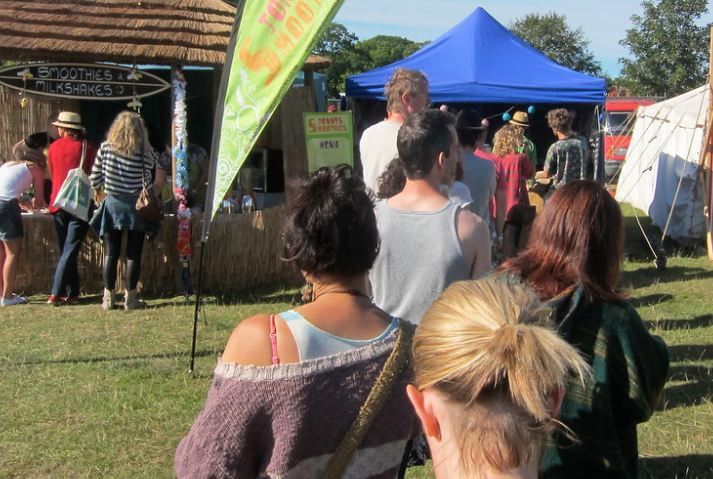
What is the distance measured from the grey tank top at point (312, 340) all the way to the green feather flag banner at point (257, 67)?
2220mm

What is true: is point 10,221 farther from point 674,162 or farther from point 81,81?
point 674,162

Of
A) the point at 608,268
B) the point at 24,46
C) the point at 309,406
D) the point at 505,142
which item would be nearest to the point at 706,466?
the point at 608,268

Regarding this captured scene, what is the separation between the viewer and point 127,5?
31.4 ft

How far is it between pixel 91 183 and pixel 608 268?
19.6 ft

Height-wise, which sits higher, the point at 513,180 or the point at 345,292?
the point at 513,180

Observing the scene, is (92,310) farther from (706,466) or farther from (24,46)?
(706,466)

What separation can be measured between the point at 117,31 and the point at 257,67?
5382mm

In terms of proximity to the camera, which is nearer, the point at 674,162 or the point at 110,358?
the point at 110,358

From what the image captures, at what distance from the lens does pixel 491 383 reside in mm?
1440

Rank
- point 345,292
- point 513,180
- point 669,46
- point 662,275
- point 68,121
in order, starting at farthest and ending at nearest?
point 669,46, point 662,275, point 68,121, point 513,180, point 345,292

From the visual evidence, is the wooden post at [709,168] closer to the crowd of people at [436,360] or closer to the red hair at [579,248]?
the crowd of people at [436,360]

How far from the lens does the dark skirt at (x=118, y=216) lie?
7.37 meters

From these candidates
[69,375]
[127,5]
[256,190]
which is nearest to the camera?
[69,375]

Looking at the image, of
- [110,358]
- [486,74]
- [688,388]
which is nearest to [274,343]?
[688,388]
